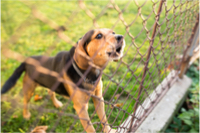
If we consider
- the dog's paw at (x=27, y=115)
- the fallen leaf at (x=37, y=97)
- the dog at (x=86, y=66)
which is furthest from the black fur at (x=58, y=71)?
the fallen leaf at (x=37, y=97)

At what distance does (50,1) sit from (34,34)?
8.54ft

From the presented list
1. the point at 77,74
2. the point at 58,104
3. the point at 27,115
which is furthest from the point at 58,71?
the point at 27,115

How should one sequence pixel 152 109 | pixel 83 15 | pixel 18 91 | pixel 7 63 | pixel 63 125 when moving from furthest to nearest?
1. pixel 83 15
2. pixel 7 63
3. pixel 18 91
4. pixel 63 125
5. pixel 152 109

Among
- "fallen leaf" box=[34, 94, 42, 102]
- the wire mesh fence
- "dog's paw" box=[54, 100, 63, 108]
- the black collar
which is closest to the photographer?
the wire mesh fence

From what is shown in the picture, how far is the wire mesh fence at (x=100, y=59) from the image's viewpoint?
3.11 feet

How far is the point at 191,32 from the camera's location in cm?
286

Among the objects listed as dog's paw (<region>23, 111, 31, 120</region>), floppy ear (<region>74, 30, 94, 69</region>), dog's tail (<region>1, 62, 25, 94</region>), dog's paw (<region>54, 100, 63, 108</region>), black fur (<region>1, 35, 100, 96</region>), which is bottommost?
dog's paw (<region>23, 111, 31, 120</region>)

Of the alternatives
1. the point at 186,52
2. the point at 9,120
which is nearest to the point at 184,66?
the point at 186,52

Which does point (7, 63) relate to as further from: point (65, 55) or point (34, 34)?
point (65, 55)

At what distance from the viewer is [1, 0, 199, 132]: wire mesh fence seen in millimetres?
947

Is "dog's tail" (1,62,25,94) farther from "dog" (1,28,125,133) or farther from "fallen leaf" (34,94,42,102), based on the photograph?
"fallen leaf" (34,94,42,102)

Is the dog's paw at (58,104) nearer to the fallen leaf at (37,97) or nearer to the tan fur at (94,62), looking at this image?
the fallen leaf at (37,97)

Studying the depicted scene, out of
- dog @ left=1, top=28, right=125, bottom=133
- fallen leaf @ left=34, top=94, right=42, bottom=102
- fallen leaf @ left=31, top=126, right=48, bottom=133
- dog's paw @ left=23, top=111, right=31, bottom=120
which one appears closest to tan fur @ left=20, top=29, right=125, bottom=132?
dog @ left=1, top=28, right=125, bottom=133

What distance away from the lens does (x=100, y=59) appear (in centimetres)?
193
